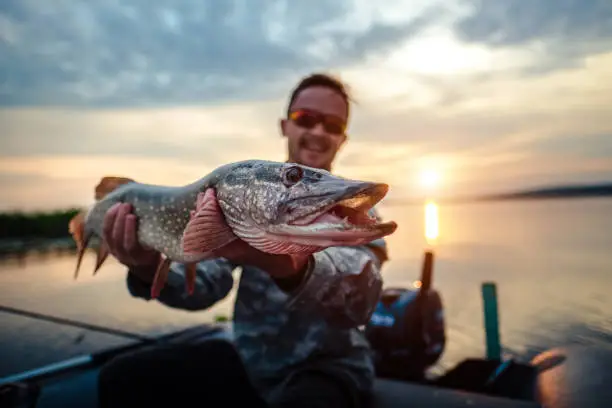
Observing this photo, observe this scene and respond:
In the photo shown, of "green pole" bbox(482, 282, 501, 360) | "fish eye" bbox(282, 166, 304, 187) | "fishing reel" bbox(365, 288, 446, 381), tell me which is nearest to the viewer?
"fish eye" bbox(282, 166, 304, 187)

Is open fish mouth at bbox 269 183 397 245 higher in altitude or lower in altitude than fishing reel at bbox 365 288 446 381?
higher

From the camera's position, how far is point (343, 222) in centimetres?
157

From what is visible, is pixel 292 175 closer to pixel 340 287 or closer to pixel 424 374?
pixel 340 287

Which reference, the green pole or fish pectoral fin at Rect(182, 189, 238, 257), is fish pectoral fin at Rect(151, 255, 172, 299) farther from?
the green pole

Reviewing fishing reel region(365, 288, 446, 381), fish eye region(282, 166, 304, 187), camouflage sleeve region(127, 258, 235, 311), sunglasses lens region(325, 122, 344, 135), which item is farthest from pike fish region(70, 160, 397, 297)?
fishing reel region(365, 288, 446, 381)

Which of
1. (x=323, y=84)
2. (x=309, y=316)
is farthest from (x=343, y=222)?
(x=323, y=84)

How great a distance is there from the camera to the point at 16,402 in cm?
299

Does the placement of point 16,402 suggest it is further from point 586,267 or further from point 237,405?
point 586,267

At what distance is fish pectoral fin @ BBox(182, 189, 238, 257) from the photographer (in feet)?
6.94

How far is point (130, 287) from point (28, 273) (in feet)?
62.1

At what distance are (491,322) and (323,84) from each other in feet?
10.9

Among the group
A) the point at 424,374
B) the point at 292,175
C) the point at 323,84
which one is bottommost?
the point at 424,374

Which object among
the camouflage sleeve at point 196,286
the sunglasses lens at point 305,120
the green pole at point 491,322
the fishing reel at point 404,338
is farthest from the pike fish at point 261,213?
the green pole at point 491,322

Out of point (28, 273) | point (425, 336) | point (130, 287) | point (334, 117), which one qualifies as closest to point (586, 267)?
point (425, 336)
